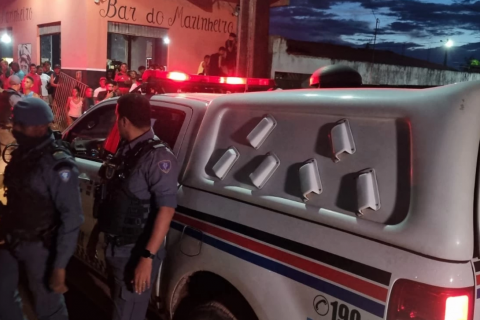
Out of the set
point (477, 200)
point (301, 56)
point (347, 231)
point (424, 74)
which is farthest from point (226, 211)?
point (424, 74)

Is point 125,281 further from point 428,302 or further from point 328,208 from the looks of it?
point 428,302

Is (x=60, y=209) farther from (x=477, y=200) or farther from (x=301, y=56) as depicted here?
(x=301, y=56)

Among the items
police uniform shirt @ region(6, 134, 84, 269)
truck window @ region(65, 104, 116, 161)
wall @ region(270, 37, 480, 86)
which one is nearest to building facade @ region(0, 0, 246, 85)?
wall @ region(270, 37, 480, 86)

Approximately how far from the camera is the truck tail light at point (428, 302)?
1568 millimetres

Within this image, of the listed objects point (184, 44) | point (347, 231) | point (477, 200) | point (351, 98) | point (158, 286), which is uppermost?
point (184, 44)

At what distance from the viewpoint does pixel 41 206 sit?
2453 millimetres

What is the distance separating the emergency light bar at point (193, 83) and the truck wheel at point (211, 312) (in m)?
1.67

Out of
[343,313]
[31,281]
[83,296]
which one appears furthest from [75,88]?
[343,313]

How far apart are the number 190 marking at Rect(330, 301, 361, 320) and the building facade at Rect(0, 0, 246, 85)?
37.7 feet

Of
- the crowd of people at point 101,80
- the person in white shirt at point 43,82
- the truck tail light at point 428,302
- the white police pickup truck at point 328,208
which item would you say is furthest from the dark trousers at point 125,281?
the person in white shirt at point 43,82

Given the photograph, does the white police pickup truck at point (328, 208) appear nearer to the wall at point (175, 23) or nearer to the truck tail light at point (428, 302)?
the truck tail light at point (428, 302)

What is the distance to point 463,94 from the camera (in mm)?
1658

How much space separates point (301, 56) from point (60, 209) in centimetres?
1642

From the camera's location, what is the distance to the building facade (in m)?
12.1
